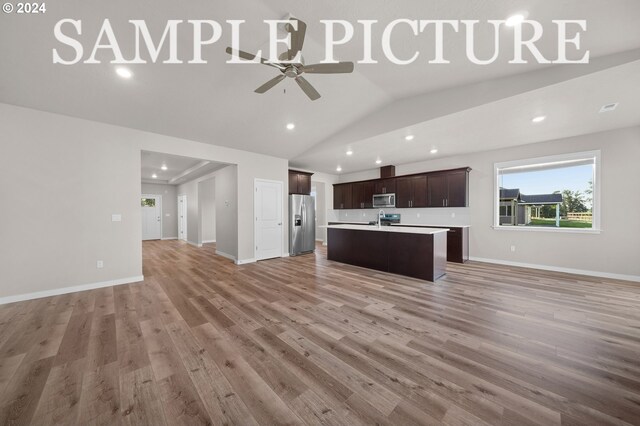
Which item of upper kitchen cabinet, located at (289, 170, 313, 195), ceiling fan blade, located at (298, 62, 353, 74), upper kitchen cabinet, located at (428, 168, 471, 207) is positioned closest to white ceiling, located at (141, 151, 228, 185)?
upper kitchen cabinet, located at (289, 170, 313, 195)

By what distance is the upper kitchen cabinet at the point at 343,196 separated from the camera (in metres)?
8.01

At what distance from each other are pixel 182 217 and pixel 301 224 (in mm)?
6357

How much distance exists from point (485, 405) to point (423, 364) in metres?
0.44

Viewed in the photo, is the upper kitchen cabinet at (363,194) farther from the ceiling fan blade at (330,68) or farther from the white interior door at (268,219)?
the ceiling fan blade at (330,68)

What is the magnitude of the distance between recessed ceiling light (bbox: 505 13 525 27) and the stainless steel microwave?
470 centimetres

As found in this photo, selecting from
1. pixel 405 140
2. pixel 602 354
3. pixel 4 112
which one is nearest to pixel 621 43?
pixel 405 140

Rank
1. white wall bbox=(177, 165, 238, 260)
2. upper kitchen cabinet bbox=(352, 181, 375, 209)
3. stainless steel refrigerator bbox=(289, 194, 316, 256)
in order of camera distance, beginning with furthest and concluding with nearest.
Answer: upper kitchen cabinet bbox=(352, 181, 375, 209)
stainless steel refrigerator bbox=(289, 194, 316, 256)
white wall bbox=(177, 165, 238, 260)

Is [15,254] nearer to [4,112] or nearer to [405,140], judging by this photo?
[4,112]

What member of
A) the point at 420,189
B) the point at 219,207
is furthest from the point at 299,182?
the point at 420,189

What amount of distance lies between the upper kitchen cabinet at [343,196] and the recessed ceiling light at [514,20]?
5.81m

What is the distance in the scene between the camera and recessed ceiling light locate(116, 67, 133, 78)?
282 centimetres

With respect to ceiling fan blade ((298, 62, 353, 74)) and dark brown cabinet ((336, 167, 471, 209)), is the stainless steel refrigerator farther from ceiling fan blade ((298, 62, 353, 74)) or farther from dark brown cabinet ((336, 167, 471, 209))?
ceiling fan blade ((298, 62, 353, 74))

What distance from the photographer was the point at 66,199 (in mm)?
3449

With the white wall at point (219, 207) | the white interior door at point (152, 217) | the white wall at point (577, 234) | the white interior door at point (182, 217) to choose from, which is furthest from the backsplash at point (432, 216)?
the white interior door at point (152, 217)
